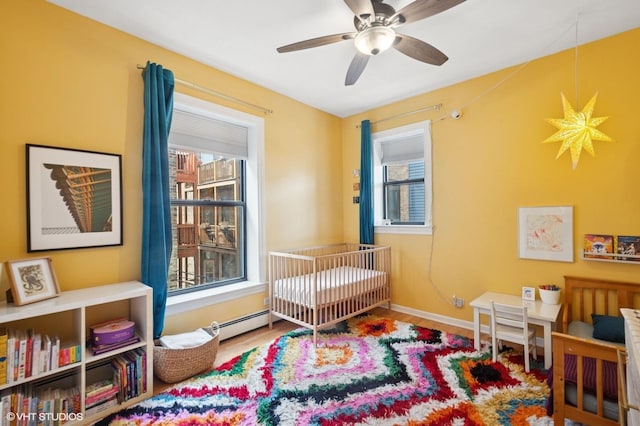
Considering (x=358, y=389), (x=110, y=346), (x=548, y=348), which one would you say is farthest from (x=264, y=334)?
(x=548, y=348)

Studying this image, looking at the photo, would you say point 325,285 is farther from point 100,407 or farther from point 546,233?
point 546,233

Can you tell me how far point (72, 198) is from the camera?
1.95m

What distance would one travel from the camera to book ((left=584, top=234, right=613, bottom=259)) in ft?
7.40

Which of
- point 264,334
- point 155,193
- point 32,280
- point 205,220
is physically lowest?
point 264,334

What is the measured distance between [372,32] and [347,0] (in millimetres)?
286

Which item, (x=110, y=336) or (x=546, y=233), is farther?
(x=546, y=233)

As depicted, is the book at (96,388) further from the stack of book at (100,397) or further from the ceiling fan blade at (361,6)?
the ceiling fan blade at (361,6)

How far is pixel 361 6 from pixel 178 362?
2.58 metres

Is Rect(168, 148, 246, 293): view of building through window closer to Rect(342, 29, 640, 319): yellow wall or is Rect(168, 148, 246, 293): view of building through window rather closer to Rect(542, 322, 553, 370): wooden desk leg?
Rect(342, 29, 640, 319): yellow wall

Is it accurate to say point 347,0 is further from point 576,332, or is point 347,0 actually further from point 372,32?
point 576,332

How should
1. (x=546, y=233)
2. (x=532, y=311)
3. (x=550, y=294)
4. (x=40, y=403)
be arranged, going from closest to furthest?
(x=40, y=403) → (x=532, y=311) → (x=550, y=294) → (x=546, y=233)

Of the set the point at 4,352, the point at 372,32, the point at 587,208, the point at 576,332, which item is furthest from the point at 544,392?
the point at 4,352

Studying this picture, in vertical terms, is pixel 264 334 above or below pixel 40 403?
below

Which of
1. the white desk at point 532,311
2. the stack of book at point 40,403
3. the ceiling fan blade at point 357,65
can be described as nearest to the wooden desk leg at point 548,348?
the white desk at point 532,311
